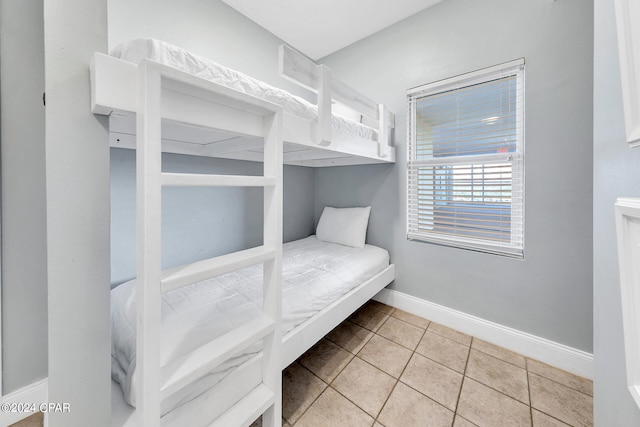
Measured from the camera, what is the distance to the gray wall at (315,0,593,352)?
1490mm

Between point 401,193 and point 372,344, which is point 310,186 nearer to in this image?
point 401,193

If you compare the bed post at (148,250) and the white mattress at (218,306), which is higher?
the bed post at (148,250)

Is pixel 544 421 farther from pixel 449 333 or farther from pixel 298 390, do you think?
pixel 298 390

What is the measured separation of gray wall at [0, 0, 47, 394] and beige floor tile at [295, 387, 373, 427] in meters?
1.45

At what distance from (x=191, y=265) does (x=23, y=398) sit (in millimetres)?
1361

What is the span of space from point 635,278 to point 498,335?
1.61m

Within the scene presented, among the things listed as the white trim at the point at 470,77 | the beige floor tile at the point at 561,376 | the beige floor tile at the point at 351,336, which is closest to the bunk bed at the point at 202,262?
the beige floor tile at the point at 351,336

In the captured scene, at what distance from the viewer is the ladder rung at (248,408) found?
864 millimetres

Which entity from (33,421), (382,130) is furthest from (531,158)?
(33,421)

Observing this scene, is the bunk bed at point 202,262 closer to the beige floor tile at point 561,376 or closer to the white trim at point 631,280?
the white trim at point 631,280

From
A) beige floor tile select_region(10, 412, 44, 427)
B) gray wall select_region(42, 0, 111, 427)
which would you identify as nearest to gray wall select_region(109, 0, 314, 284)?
beige floor tile select_region(10, 412, 44, 427)

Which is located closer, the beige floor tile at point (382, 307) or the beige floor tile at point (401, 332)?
the beige floor tile at point (401, 332)

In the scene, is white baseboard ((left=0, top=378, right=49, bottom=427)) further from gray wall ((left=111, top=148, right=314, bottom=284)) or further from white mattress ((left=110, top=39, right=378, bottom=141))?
white mattress ((left=110, top=39, right=378, bottom=141))

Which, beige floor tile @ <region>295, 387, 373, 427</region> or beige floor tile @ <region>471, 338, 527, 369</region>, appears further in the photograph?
beige floor tile @ <region>471, 338, 527, 369</region>
